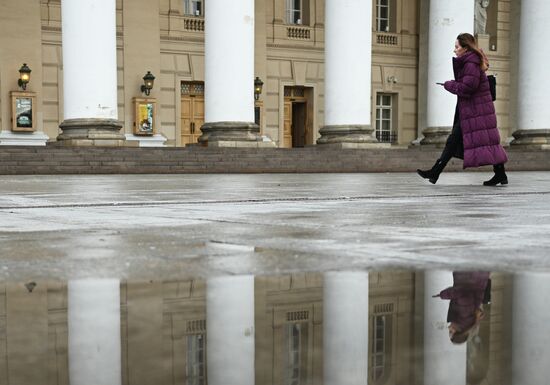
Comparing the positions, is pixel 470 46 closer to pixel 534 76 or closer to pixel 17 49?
pixel 17 49

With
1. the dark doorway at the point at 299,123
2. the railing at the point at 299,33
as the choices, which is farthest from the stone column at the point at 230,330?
the dark doorway at the point at 299,123

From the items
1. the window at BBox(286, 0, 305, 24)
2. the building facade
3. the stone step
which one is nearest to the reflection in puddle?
the stone step

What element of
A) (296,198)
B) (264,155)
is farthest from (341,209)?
(264,155)

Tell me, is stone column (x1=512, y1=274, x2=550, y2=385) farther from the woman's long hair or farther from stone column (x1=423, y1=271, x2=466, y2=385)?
the woman's long hair

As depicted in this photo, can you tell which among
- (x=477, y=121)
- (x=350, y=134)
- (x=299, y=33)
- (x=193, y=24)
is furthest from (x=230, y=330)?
(x=299, y=33)

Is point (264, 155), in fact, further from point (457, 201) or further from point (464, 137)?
point (457, 201)

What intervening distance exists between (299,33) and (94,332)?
106ft

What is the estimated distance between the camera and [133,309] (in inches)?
94.3

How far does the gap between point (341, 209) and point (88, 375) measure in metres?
5.36

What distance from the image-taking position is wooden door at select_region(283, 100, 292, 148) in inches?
1336

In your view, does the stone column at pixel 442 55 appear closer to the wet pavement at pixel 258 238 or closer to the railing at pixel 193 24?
the railing at pixel 193 24

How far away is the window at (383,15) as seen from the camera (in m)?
36.0

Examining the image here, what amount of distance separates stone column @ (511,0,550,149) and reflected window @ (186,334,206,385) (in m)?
30.9

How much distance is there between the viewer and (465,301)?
8.23ft
